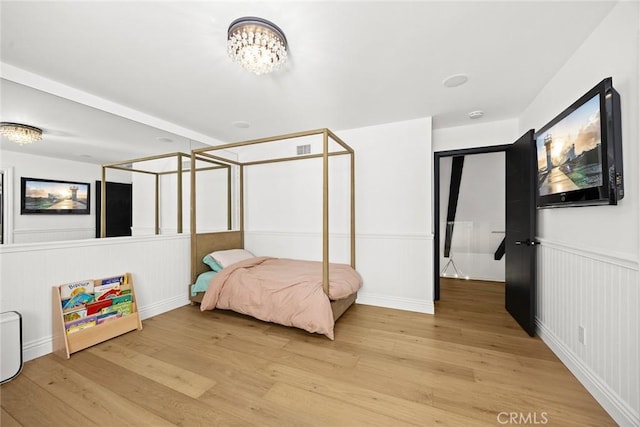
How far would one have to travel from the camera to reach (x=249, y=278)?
2809mm

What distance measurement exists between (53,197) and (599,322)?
4.20m

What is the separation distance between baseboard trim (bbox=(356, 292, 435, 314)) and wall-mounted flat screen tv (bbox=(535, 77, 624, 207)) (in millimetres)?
1631

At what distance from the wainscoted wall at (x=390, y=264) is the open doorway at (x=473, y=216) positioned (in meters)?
2.11

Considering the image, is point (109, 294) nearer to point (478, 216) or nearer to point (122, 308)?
point (122, 308)

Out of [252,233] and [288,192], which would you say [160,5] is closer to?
[288,192]

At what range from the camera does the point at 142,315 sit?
109 inches

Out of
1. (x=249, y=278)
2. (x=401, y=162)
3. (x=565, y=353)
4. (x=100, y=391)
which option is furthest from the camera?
(x=401, y=162)

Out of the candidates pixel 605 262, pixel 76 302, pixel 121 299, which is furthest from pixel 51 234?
pixel 605 262

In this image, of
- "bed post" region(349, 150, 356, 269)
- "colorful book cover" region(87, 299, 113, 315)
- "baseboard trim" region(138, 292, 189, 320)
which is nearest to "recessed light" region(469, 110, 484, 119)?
"bed post" region(349, 150, 356, 269)

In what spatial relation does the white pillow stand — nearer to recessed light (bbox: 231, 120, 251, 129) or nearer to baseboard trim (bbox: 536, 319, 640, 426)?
recessed light (bbox: 231, 120, 251, 129)

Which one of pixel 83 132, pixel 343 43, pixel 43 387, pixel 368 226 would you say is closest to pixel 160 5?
pixel 343 43

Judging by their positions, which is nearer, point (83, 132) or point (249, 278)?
point (83, 132)

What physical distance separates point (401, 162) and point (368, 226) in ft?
3.15

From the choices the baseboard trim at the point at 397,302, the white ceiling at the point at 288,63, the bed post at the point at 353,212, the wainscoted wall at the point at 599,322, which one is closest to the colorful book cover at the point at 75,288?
the white ceiling at the point at 288,63
